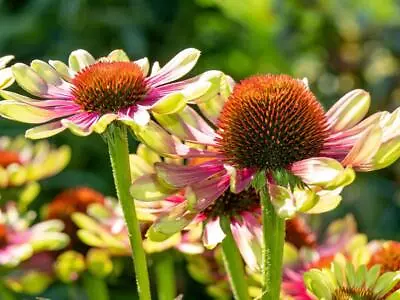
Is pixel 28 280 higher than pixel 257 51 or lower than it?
lower

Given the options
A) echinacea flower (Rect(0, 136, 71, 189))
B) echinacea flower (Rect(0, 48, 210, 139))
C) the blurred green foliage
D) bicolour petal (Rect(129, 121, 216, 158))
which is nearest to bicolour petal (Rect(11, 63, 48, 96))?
echinacea flower (Rect(0, 48, 210, 139))

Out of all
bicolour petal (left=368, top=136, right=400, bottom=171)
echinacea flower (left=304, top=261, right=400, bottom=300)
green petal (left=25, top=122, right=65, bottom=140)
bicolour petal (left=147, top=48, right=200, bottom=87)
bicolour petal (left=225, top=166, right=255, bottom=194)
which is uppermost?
bicolour petal (left=147, top=48, right=200, bottom=87)

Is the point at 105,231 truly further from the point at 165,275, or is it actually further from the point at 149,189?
A: the point at 149,189

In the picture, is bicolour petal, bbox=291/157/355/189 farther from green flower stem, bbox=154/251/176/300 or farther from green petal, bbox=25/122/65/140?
green flower stem, bbox=154/251/176/300

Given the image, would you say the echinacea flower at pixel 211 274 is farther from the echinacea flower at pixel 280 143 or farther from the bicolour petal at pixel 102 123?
the bicolour petal at pixel 102 123

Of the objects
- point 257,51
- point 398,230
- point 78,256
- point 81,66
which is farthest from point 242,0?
point 81,66

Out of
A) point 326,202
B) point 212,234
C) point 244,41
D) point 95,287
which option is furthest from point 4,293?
point 244,41

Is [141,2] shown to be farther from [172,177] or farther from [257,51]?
[172,177]
